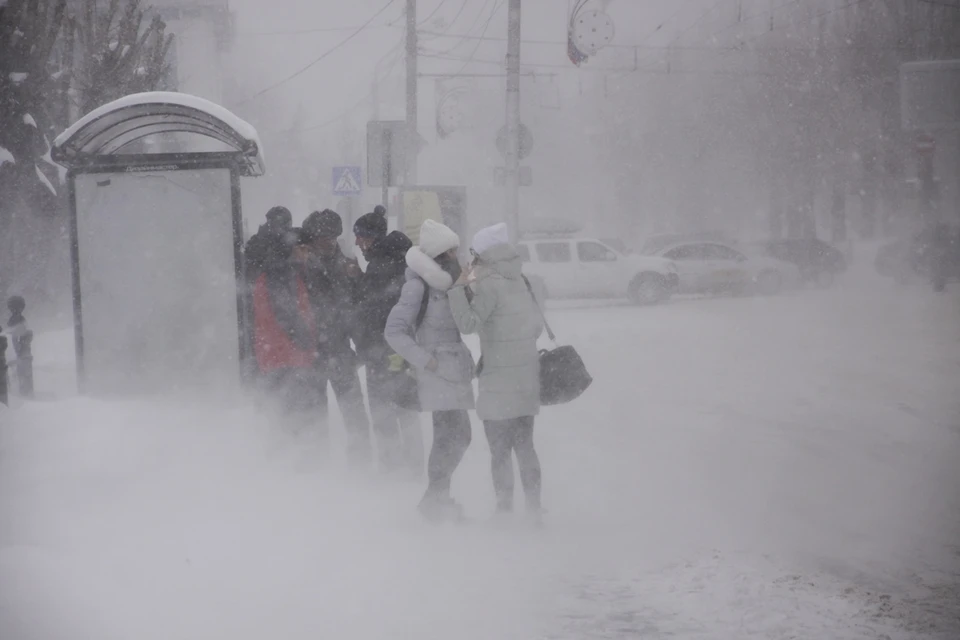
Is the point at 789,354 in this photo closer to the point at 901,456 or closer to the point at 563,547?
the point at 901,456

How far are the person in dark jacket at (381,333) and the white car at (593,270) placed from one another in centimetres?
1684

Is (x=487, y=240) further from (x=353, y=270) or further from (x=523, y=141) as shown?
(x=523, y=141)

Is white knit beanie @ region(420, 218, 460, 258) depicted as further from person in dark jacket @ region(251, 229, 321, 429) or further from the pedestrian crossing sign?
the pedestrian crossing sign

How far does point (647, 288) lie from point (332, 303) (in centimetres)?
1773

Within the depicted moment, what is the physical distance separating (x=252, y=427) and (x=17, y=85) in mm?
10342

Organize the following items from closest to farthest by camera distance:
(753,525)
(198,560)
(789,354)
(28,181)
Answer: (198,560) → (753,525) → (789,354) → (28,181)

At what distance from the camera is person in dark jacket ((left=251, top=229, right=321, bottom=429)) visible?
23.6 feet

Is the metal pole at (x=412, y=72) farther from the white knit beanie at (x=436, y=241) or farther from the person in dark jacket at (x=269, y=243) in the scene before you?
the white knit beanie at (x=436, y=241)

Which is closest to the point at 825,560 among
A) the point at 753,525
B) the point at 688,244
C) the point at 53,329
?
the point at 753,525

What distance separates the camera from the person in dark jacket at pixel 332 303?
7.23 meters

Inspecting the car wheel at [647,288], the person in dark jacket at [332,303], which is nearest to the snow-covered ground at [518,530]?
the person in dark jacket at [332,303]

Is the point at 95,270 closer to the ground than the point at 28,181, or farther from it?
closer to the ground

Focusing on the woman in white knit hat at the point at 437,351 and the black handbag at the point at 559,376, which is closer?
the woman in white knit hat at the point at 437,351

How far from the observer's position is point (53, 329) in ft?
61.0
